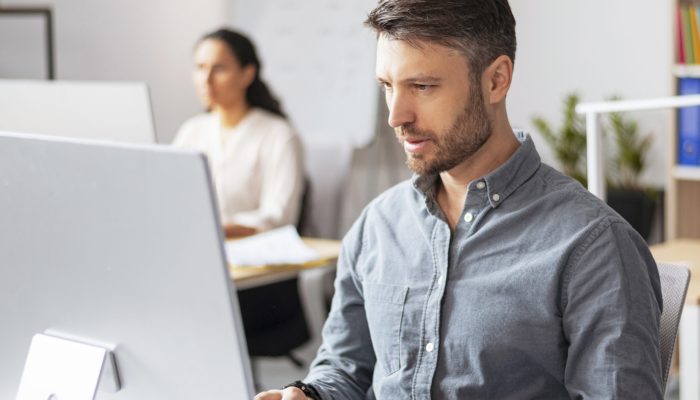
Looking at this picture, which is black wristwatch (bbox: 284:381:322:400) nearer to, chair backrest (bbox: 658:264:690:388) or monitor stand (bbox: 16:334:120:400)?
monitor stand (bbox: 16:334:120:400)

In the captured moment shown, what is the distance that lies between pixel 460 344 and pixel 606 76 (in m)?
3.14

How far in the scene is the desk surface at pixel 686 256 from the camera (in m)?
2.26

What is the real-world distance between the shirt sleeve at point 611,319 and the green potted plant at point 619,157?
9.20 feet

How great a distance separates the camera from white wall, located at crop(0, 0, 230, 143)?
4.44 meters

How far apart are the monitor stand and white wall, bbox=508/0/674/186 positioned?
10.2 ft

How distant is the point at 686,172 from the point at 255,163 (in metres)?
1.61

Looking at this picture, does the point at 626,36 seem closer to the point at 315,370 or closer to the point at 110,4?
the point at 110,4

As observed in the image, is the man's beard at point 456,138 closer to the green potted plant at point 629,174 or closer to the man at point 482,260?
the man at point 482,260

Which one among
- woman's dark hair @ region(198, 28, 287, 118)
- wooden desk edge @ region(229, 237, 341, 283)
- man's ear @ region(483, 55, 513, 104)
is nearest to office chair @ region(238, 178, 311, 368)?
wooden desk edge @ region(229, 237, 341, 283)

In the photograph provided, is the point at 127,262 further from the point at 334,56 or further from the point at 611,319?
the point at 334,56

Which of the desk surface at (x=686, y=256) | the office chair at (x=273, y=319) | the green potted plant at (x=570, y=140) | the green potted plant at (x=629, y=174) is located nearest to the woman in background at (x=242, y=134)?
the office chair at (x=273, y=319)

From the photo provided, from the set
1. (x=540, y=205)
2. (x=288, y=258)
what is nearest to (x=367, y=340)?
(x=540, y=205)

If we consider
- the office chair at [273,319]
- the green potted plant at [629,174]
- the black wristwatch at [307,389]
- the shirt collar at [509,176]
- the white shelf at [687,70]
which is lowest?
the office chair at [273,319]

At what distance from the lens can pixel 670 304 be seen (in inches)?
51.2
